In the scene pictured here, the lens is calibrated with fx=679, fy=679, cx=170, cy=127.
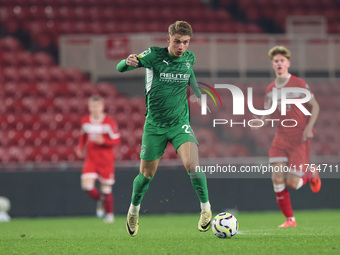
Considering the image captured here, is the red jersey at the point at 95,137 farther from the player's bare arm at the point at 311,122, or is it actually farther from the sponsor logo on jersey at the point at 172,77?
the sponsor logo on jersey at the point at 172,77

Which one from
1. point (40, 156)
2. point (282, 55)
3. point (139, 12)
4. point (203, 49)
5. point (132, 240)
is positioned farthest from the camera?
point (139, 12)

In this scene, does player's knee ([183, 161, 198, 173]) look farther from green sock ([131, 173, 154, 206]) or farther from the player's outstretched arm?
the player's outstretched arm

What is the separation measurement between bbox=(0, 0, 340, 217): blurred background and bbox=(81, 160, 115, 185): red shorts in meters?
0.50

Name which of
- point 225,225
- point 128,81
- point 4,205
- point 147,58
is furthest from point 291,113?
point 128,81

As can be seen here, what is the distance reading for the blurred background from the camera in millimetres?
11859

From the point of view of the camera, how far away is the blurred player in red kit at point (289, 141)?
26.7 ft

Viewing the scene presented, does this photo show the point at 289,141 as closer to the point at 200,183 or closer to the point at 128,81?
the point at 200,183

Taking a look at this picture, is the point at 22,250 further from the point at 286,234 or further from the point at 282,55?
the point at 282,55

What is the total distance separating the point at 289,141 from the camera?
817cm

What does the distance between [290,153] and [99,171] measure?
12.4 feet

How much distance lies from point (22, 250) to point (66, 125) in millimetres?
8252

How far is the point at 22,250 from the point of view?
5.84m

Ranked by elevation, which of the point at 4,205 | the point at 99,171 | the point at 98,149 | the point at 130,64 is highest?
the point at 130,64

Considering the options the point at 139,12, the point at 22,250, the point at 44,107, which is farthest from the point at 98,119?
the point at 139,12
